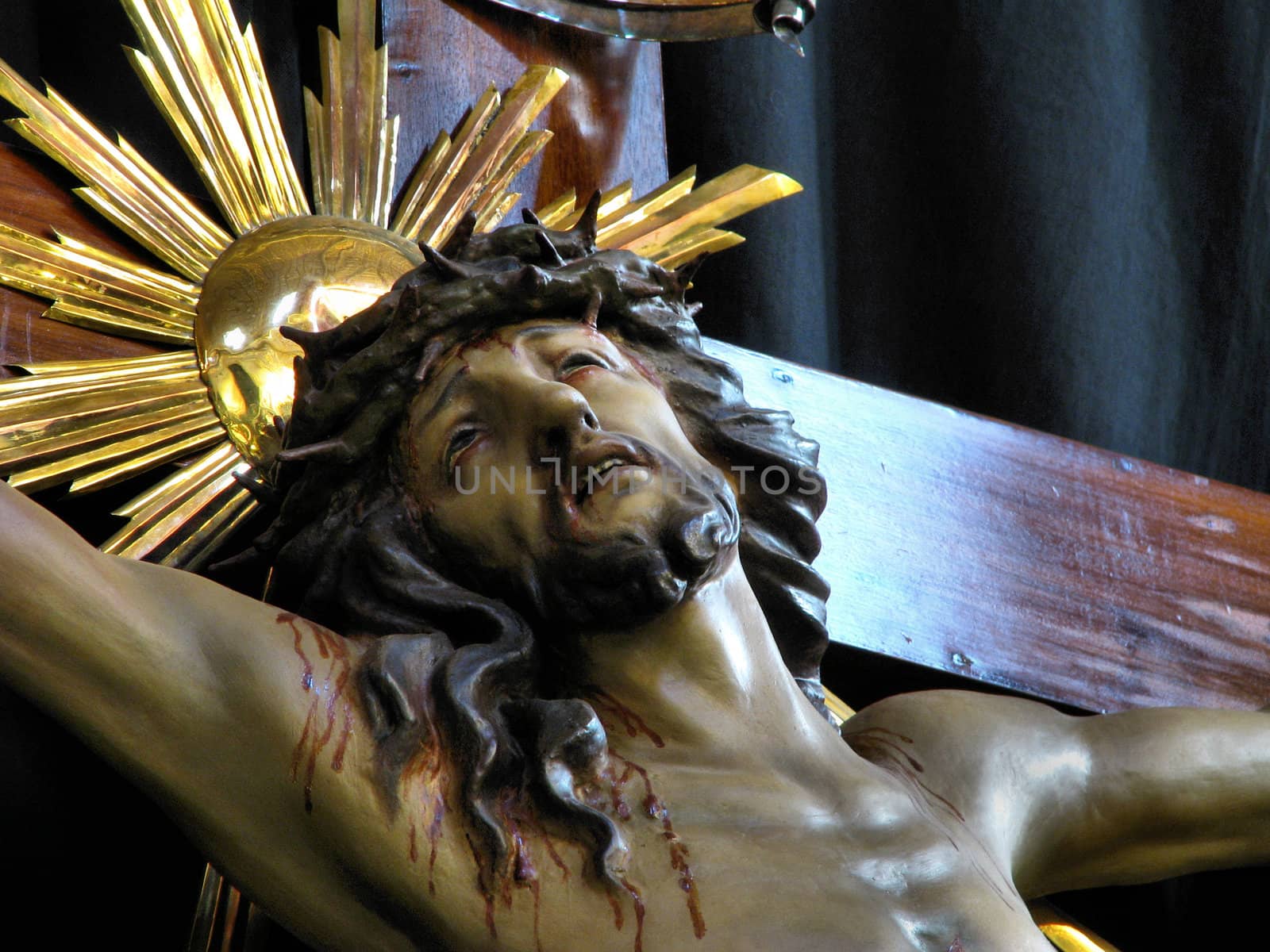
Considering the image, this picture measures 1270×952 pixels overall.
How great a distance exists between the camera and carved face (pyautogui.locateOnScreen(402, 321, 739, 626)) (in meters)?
1.20

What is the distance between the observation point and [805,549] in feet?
4.50

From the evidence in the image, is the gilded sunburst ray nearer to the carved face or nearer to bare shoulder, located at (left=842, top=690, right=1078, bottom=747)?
the carved face

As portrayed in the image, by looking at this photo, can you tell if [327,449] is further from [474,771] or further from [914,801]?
[914,801]

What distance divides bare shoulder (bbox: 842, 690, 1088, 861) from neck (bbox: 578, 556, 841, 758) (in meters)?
0.10

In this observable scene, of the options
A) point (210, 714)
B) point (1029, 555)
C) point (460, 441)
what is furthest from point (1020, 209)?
point (210, 714)

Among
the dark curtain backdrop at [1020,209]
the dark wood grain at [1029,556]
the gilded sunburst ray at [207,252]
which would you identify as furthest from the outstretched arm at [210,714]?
the dark curtain backdrop at [1020,209]

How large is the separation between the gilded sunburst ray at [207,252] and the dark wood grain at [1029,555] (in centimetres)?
23

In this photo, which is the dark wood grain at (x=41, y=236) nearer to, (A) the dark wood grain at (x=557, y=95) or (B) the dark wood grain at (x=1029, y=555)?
(A) the dark wood grain at (x=557, y=95)

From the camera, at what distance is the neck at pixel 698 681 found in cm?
122

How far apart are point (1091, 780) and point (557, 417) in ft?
1.42

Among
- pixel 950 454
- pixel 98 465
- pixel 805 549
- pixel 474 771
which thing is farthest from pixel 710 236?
pixel 474 771

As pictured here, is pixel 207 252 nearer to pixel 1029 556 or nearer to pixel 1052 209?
pixel 1029 556

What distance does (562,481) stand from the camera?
4.02ft

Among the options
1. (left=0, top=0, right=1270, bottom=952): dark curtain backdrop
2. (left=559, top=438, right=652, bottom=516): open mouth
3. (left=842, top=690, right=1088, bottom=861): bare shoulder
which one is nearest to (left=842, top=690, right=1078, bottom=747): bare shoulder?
(left=842, top=690, right=1088, bottom=861): bare shoulder
